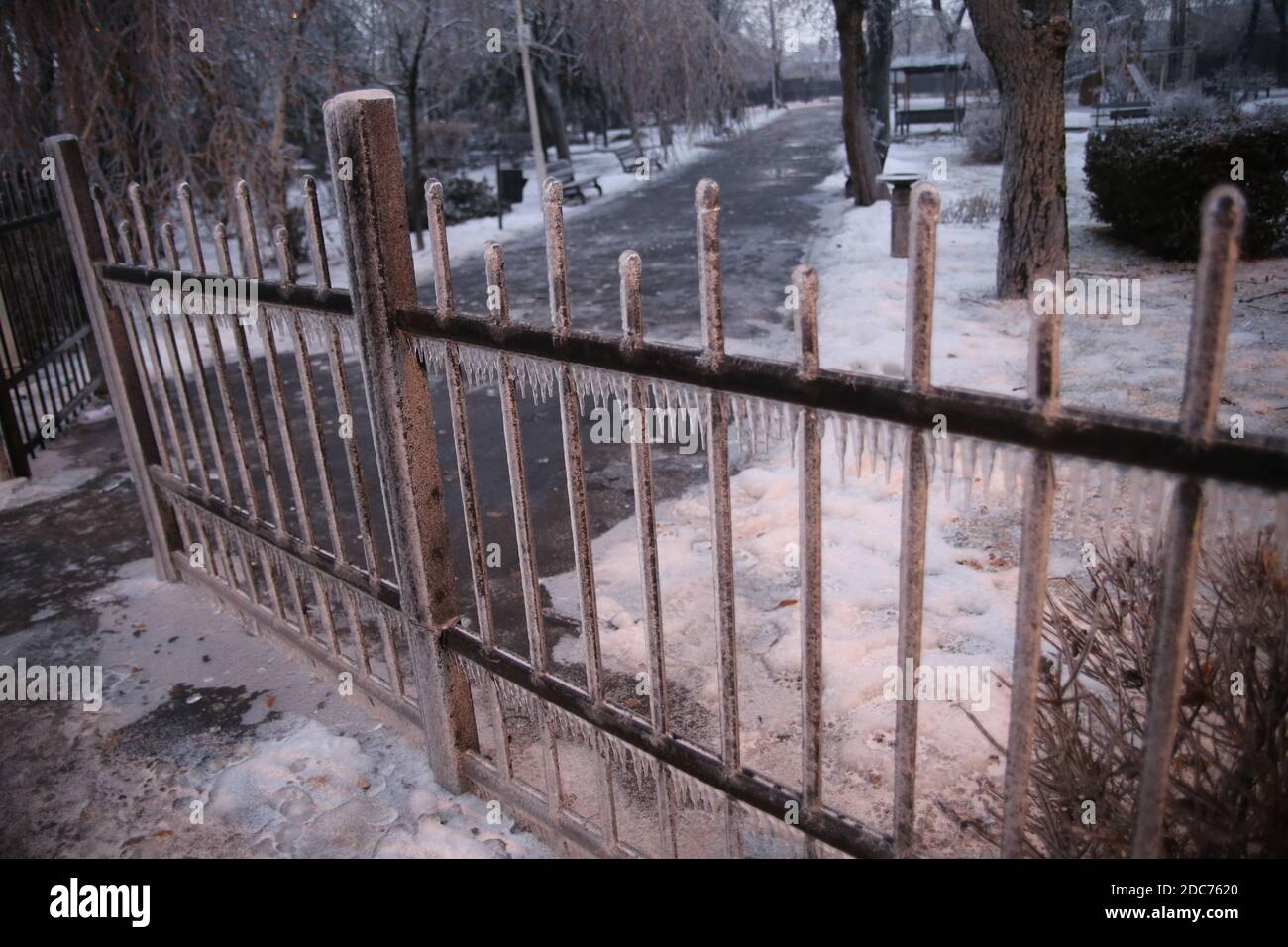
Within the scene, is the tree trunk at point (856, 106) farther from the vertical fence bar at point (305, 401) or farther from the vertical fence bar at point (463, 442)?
the vertical fence bar at point (463, 442)

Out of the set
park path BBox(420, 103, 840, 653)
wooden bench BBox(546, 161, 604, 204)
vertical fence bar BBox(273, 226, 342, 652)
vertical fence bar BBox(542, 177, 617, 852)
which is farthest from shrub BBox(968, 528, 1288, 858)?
wooden bench BBox(546, 161, 604, 204)

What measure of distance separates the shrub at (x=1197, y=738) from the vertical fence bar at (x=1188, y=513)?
211mm

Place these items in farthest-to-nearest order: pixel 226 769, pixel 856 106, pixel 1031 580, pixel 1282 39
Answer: pixel 1282 39, pixel 856 106, pixel 226 769, pixel 1031 580

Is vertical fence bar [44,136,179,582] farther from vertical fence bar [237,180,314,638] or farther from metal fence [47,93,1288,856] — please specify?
vertical fence bar [237,180,314,638]

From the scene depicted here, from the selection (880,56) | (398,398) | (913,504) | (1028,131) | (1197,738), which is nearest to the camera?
(913,504)

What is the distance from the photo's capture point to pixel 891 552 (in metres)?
4.61

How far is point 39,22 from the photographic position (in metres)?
8.11

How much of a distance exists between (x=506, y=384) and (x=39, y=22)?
805 centimetres

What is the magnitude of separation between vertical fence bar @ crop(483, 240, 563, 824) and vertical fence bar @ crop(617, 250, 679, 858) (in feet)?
1.08

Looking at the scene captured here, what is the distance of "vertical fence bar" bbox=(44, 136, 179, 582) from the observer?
4.23 m

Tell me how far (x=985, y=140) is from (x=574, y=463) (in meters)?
20.9

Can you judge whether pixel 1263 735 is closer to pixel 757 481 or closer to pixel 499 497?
pixel 757 481

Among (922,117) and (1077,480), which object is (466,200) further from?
(1077,480)

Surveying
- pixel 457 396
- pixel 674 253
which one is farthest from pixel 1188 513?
pixel 674 253
